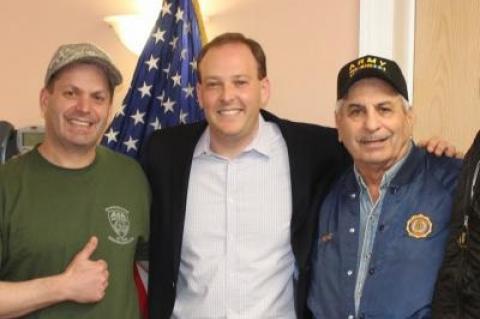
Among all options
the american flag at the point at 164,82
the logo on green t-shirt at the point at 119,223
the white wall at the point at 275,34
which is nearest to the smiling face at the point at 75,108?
the logo on green t-shirt at the point at 119,223

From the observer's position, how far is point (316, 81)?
2658 millimetres

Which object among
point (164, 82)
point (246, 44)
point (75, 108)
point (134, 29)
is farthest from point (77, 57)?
point (134, 29)

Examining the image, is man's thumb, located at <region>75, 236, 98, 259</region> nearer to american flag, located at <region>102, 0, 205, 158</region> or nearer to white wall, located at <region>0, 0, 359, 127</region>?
american flag, located at <region>102, 0, 205, 158</region>

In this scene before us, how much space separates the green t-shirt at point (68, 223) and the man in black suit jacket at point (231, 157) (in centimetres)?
12

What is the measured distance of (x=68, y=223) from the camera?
1649mm

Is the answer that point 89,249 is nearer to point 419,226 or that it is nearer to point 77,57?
point 77,57

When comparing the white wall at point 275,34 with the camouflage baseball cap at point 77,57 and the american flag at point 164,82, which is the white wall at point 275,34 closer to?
the american flag at point 164,82

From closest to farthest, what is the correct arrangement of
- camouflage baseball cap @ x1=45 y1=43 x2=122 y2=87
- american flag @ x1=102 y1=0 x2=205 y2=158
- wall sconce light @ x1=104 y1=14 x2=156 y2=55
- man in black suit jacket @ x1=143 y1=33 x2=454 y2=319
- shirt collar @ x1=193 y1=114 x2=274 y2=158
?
camouflage baseball cap @ x1=45 y1=43 x2=122 y2=87 → man in black suit jacket @ x1=143 y1=33 x2=454 y2=319 → shirt collar @ x1=193 y1=114 x2=274 y2=158 → american flag @ x1=102 y1=0 x2=205 y2=158 → wall sconce light @ x1=104 y1=14 x2=156 y2=55

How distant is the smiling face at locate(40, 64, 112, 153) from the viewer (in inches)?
67.5

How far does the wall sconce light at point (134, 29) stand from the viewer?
2.83 meters

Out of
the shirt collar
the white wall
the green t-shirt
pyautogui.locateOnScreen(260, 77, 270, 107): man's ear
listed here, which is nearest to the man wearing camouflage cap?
the green t-shirt

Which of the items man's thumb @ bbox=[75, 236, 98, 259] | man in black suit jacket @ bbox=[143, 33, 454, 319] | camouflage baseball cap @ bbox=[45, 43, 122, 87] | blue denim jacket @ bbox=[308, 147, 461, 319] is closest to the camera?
blue denim jacket @ bbox=[308, 147, 461, 319]

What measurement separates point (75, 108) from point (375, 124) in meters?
0.82

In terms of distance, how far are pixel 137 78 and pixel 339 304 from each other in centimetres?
144
